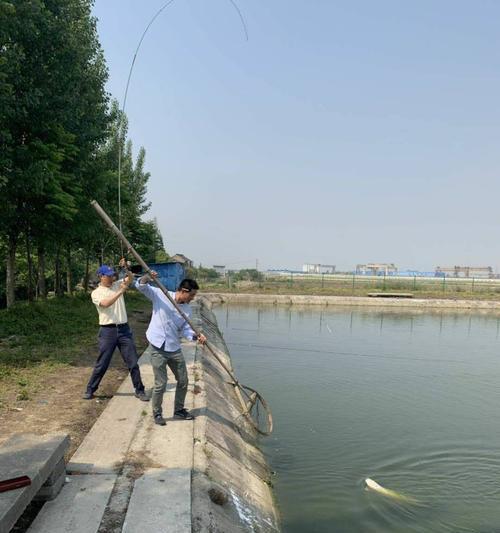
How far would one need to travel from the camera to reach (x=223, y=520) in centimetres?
418

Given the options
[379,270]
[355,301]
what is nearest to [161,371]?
[355,301]

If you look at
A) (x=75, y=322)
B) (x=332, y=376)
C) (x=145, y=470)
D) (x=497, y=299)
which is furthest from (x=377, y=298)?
(x=145, y=470)

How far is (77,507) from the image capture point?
12.6ft

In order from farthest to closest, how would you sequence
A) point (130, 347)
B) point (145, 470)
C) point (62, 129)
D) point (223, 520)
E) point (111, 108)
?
point (111, 108)
point (62, 129)
point (130, 347)
point (145, 470)
point (223, 520)

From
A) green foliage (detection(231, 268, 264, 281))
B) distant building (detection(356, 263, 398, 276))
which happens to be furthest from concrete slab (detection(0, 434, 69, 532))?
distant building (detection(356, 263, 398, 276))

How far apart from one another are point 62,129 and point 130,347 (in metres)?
7.42

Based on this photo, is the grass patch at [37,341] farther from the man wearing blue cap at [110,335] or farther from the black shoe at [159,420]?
the black shoe at [159,420]

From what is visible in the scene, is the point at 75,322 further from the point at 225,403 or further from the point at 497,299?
the point at 497,299

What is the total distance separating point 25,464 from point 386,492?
16.7 feet

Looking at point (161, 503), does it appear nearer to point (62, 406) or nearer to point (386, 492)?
point (62, 406)

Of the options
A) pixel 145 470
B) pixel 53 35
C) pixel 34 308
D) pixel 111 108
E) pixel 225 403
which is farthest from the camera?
pixel 111 108

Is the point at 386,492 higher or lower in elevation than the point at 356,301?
lower

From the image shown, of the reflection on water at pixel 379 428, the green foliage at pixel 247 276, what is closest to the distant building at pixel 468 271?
the green foliage at pixel 247 276

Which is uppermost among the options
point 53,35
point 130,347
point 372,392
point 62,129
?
point 53,35
